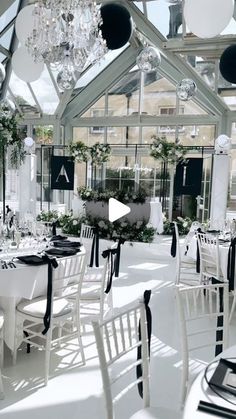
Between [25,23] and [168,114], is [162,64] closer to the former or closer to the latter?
[168,114]

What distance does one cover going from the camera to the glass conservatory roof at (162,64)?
285 inches

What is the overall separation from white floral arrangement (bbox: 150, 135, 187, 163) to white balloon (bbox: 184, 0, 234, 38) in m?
5.26

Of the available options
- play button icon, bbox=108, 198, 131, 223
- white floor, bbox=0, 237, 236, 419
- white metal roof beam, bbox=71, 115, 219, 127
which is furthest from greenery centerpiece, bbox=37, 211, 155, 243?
white floor, bbox=0, 237, 236, 419

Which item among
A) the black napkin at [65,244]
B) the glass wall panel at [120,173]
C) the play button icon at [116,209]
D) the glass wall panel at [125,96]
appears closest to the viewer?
the black napkin at [65,244]

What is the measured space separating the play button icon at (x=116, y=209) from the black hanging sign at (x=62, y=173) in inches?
51.4

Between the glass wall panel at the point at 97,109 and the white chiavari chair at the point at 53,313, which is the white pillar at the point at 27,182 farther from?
the white chiavari chair at the point at 53,313

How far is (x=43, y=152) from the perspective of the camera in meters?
12.5

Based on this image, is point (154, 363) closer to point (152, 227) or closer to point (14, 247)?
point (14, 247)

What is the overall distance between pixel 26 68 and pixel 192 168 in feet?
17.2

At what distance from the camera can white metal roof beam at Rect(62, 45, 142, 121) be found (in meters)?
11.6

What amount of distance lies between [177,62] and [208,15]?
22.6 ft

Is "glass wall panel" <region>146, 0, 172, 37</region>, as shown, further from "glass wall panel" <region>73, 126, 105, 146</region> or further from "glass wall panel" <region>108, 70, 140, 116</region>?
"glass wall panel" <region>73, 126, 105, 146</region>

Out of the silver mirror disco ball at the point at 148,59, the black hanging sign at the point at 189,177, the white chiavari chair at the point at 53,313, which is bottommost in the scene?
the white chiavari chair at the point at 53,313

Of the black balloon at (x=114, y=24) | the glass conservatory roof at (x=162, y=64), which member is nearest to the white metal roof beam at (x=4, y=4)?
the glass conservatory roof at (x=162, y=64)
